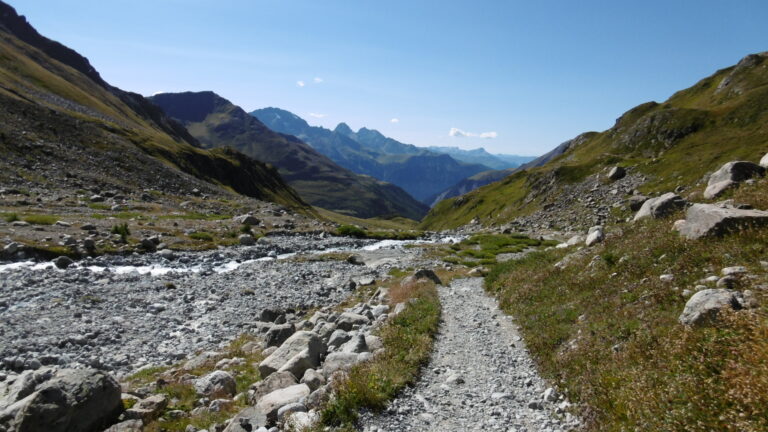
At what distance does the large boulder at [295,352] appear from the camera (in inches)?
595

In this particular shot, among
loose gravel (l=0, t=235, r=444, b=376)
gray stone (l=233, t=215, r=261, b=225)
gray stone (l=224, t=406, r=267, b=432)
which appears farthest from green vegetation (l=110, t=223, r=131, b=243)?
gray stone (l=224, t=406, r=267, b=432)

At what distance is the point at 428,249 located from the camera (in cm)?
5741

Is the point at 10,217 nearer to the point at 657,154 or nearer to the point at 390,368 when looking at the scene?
the point at 390,368

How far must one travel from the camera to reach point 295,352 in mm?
15664

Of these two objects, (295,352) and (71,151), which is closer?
(295,352)

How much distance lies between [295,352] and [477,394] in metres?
7.15

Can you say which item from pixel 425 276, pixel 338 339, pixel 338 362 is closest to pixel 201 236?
pixel 425 276

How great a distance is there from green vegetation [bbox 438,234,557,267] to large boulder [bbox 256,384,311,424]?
110ft

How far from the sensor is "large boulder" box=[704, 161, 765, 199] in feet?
69.3

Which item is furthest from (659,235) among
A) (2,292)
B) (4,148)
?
(4,148)

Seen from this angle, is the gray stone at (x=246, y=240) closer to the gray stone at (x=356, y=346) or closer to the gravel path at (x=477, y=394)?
the gravel path at (x=477, y=394)

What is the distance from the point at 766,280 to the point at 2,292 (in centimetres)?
3865

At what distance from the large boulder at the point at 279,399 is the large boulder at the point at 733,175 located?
74.6 feet

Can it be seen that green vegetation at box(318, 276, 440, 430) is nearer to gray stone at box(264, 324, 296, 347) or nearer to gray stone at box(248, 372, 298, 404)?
gray stone at box(248, 372, 298, 404)
